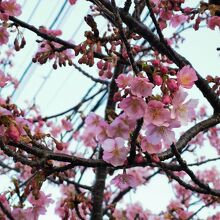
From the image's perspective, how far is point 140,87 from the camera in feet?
5.00

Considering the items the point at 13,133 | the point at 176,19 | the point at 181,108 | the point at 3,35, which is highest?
the point at 176,19

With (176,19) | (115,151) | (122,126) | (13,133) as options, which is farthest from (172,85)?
(176,19)

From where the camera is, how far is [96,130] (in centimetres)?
193

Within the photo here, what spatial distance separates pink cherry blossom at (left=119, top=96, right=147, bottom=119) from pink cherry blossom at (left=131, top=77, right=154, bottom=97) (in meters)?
0.03

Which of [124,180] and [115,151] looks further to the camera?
[124,180]

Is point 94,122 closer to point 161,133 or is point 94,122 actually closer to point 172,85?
point 161,133

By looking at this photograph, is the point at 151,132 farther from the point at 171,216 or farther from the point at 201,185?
the point at 171,216

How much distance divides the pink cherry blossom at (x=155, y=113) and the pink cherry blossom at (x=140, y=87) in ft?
0.15

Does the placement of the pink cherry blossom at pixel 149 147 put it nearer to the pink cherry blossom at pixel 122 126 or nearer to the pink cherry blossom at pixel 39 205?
the pink cherry blossom at pixel 122 126

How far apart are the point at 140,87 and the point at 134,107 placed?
95 mm

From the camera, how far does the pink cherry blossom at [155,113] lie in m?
1.52

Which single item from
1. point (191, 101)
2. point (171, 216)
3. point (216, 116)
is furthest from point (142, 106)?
point (171, 216)

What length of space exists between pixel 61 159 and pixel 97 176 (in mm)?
1924

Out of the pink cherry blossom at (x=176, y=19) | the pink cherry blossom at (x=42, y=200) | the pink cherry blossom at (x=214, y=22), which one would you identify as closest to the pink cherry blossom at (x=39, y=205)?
the pink cherry blossom at (x=42, y=200)
